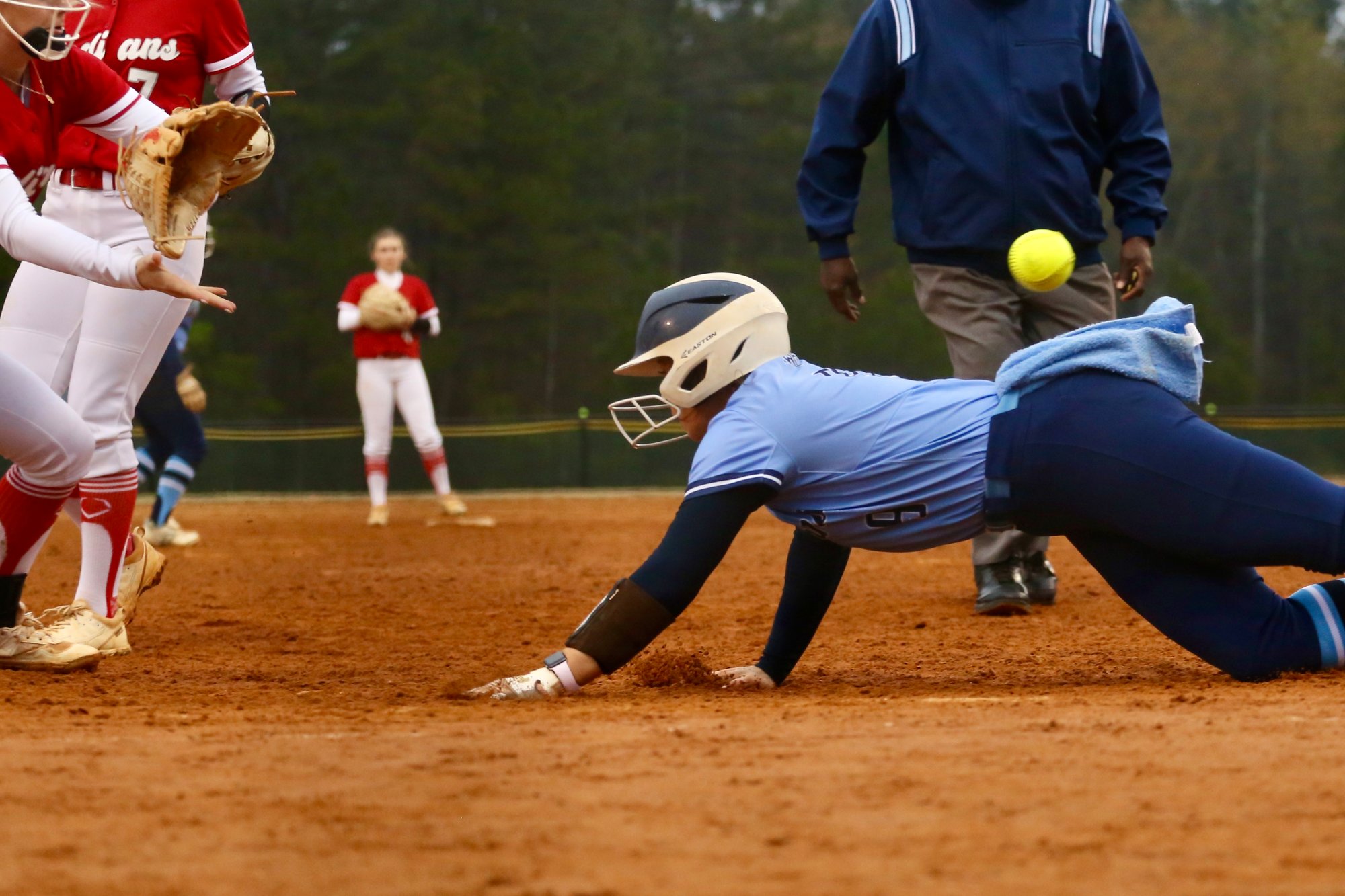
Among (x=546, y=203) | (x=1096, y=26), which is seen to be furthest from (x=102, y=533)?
(x=546, y=203)

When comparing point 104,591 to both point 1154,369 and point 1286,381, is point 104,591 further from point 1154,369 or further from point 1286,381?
point 1286,381

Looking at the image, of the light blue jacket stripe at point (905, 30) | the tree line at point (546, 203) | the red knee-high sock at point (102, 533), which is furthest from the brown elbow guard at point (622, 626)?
the tree line at point (546, 203)

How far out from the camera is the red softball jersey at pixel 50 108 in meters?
3.99

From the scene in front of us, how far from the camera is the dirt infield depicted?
215 centimetres

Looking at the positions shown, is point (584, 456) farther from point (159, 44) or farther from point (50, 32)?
point (50, 32)

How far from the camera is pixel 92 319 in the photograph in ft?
15.0

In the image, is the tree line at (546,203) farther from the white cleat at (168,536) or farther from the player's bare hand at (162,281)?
the player's bare hand at (162,281)

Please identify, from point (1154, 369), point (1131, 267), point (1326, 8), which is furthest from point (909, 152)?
point (1326, 8)

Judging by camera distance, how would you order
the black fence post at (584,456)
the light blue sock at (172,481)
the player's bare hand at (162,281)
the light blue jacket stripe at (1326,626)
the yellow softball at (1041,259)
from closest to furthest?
the player's bare hand at (162,281) < the light blue jacket stripe at (1326,626) < the yellow softball at (1041,259) < the light blue sock at (172,481) < the black fence post at (584,456)

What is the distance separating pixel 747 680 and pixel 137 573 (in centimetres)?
230

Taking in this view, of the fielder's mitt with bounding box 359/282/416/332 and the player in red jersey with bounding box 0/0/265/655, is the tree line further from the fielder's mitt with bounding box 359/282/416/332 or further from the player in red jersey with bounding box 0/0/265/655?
the player in red jersey with bounding box 0/0/265/655

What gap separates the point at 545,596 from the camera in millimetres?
6934

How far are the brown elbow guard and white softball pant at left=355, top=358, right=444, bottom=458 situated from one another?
7.88m

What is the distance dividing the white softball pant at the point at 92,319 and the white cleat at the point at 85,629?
20.1 inches
